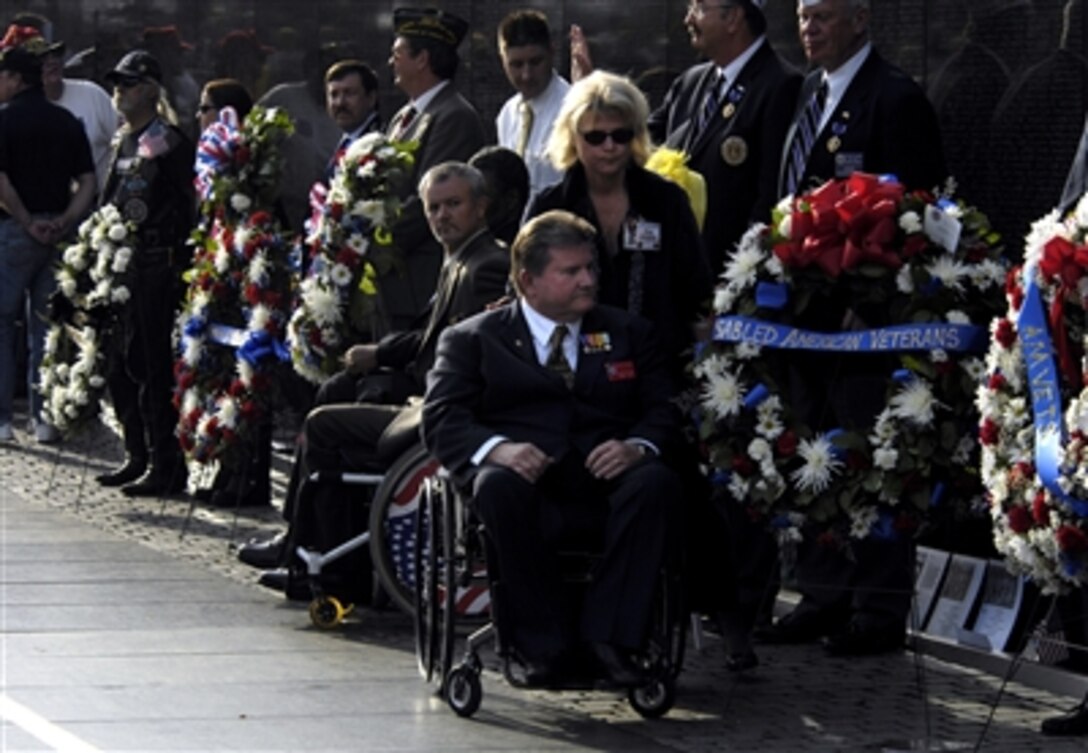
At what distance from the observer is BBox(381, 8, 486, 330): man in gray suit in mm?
12305

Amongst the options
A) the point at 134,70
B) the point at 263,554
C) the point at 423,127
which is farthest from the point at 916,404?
the point at 134,70

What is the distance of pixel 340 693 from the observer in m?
Answer: 9.54

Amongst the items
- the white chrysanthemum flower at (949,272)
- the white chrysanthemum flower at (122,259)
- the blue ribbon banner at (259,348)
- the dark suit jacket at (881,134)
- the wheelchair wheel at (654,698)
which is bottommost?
the wheelchair wheel at (654,698)

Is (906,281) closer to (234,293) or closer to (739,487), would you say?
(739,487)

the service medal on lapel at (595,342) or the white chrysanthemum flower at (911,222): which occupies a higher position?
the white chrysanthemum flower at (911,222)

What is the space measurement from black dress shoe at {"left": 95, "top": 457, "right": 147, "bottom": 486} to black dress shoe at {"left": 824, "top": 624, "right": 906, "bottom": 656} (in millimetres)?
5956

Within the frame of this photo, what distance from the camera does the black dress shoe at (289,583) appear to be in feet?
37.2

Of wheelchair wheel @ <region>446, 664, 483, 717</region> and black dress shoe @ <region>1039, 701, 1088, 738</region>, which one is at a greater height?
black dress shoe @ <region>1039, 701, 1088, 738</region>

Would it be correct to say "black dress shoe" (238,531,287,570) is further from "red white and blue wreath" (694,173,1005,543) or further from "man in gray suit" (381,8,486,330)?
"red white and blue wreath" (694,173,1005,543)

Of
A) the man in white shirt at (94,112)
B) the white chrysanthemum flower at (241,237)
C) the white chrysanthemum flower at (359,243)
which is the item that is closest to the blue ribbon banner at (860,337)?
the white chrysanthemum flower at (359,243)

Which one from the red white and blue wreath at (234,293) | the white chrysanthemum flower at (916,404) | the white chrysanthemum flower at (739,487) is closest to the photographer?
the white chrysanthemum flower at (916,404)

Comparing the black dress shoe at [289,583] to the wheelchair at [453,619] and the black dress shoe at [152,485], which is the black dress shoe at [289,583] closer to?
the wheelchair at [453,619]

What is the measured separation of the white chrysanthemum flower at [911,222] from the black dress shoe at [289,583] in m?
3.25

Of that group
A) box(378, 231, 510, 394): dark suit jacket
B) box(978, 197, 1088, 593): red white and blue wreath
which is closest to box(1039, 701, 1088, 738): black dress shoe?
box(978, 197, 1088, 593): red white and blue wreath
